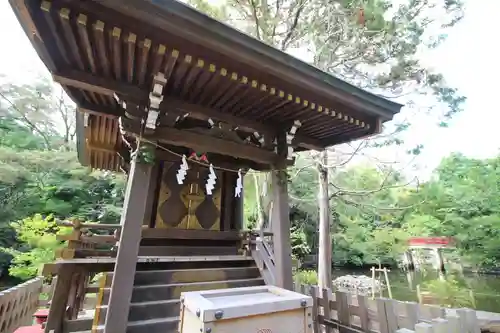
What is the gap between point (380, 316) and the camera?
11.3 feet

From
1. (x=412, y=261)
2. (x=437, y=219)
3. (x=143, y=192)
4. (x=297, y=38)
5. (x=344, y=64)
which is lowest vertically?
(x=412, y=261)

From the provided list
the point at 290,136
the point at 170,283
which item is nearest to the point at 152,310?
the point at 170,283

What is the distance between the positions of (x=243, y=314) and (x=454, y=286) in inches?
538

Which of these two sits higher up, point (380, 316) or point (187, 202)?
point (187, 202)

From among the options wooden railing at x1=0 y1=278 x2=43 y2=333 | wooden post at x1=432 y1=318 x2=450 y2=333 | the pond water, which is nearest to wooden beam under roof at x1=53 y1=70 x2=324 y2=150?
wooden post at x1=432 y1=318 x2=450 y2=333

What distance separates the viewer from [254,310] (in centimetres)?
195

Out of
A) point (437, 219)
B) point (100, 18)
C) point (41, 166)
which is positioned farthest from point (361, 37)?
point (41, 166)

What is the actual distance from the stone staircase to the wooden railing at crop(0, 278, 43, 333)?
285 centimetres

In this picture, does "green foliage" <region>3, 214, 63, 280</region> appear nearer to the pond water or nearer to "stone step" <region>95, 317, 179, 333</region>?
"stone step" <region>95, 317, 179, 333</region>

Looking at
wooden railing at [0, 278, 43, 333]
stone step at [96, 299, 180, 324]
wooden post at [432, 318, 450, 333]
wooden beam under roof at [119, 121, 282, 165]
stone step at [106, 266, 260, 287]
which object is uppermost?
wooden beam under roof at [119, 121, 282, 165]

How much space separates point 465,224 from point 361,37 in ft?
33.5

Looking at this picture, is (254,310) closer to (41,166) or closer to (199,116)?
(199,116)

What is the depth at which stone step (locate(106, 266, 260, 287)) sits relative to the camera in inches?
146

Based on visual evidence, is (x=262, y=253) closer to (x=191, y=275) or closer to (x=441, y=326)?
(x=191, y=275)
